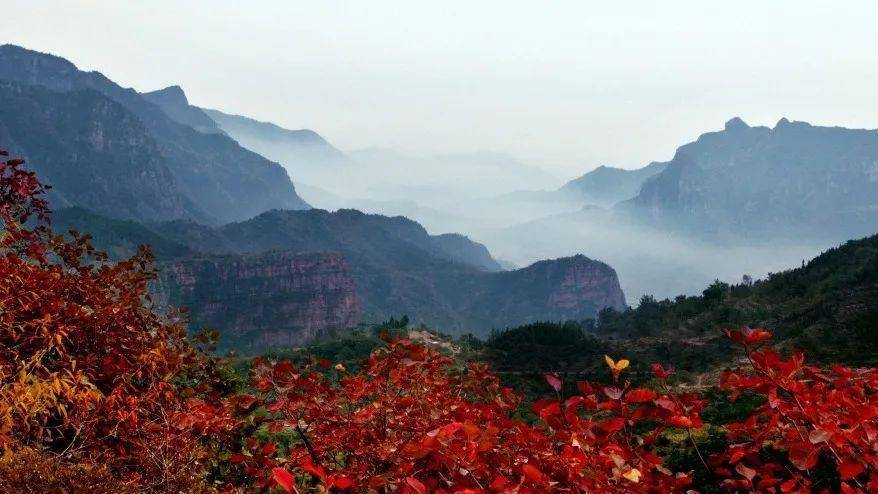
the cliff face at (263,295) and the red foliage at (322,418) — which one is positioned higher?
the red foliage at (322,418)

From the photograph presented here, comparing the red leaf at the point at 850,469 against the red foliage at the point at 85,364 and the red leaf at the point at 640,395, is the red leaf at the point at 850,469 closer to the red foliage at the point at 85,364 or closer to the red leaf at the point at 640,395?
the red leaf at the point at 640,395

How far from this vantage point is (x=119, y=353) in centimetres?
621

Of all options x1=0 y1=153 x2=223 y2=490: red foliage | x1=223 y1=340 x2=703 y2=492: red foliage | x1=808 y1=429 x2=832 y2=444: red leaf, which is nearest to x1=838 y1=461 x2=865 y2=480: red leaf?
x1=808 y1=429 x2=832 y2=444: red leaf

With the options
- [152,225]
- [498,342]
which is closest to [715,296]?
[498,342]

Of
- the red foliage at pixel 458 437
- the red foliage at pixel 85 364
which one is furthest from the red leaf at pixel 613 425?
the red foliage at pixel 85 364

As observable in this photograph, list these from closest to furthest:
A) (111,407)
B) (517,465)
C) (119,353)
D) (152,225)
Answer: (517,465) → (111,407) → (119,353) → (152,225)

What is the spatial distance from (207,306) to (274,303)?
16.9 m

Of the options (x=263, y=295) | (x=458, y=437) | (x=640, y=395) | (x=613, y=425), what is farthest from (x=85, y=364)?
(x=263, y=295)

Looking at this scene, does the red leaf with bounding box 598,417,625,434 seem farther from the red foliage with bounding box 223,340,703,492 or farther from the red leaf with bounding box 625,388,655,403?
the red leaf with bounding box 625,388,655,403

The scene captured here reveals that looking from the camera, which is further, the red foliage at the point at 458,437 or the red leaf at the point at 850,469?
the red foliage at the point at 458,437

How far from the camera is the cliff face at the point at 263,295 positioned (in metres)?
144

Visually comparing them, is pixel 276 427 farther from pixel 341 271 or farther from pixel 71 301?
pixel 341 271

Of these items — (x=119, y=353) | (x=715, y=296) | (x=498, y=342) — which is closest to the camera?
(x=119, y=353)

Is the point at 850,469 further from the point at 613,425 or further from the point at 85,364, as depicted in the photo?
the point at 85,364
